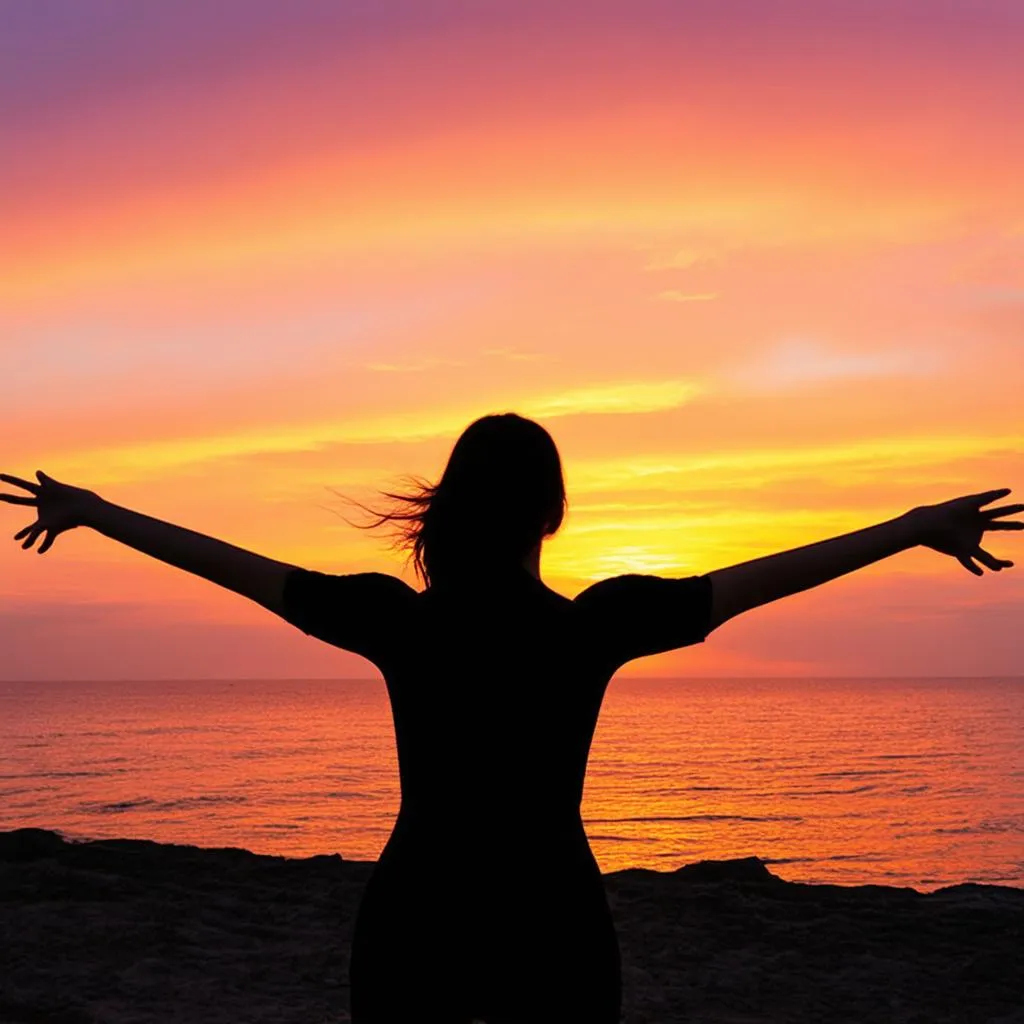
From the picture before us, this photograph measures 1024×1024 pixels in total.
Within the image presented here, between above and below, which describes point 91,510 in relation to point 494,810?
above

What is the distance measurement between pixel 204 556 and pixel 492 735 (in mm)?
863

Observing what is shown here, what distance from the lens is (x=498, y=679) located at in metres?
2.60

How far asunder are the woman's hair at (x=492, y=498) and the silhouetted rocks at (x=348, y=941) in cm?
583

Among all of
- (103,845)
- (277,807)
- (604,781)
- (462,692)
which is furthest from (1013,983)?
(604,781)

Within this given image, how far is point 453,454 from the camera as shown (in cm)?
281

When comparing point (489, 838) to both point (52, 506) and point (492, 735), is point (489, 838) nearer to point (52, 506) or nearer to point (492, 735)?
point (492, 735)

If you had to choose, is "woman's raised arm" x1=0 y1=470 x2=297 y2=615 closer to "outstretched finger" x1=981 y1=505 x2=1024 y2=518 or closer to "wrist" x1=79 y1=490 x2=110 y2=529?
"wrist" x1=79 y1=490 x2=110 y2=529

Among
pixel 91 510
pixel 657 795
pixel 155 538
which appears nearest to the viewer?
pixel 155 538

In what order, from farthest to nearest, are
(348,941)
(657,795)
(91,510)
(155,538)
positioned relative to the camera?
(657,795), (348,941), (91,510), (155,538)

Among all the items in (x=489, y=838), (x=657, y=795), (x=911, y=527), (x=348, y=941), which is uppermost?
(x=911, y=527)

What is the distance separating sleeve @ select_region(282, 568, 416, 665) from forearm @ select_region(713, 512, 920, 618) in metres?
0.77

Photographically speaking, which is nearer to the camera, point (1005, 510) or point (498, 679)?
point (498, 679)

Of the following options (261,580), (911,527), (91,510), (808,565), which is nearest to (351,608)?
(261,580)

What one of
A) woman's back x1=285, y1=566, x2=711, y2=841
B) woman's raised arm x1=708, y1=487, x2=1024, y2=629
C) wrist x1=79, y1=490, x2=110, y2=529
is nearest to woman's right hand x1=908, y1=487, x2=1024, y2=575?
woman's raised arm x1=708, y1=487, x2=1024, y2=629
